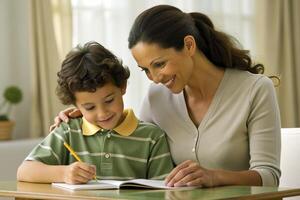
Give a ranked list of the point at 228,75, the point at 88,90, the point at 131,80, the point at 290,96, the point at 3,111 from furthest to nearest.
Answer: the point at 290,96, the point at 131,80, the point at 3,111, the point at 228,75, the point at 88,90

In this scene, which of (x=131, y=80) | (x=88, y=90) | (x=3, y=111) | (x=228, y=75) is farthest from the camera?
(x=131, y=80)

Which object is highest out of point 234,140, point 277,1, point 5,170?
point 277,1

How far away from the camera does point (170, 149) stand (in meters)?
2.19

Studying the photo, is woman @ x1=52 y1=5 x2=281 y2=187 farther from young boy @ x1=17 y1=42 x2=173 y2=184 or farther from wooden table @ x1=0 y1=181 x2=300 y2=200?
wooden table @ x1=0 y1=181 x2=300 y2=200

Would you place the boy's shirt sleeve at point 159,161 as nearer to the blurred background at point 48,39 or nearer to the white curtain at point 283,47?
the blurred background at point 48,39

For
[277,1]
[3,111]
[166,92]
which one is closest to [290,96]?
[277,1]

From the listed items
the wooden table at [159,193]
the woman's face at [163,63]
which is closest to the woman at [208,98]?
the woman's face at [163,63]

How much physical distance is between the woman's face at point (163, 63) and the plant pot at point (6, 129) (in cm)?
195

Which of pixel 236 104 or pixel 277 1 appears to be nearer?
→ pixel 236 104

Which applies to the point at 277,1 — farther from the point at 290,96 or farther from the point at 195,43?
the point at 195,43

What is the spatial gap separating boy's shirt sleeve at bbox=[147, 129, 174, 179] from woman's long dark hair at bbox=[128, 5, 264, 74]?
12.1 inches

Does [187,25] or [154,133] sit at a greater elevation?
[187,25]

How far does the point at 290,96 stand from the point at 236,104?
3452 mm

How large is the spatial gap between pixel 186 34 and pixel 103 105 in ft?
1.08
